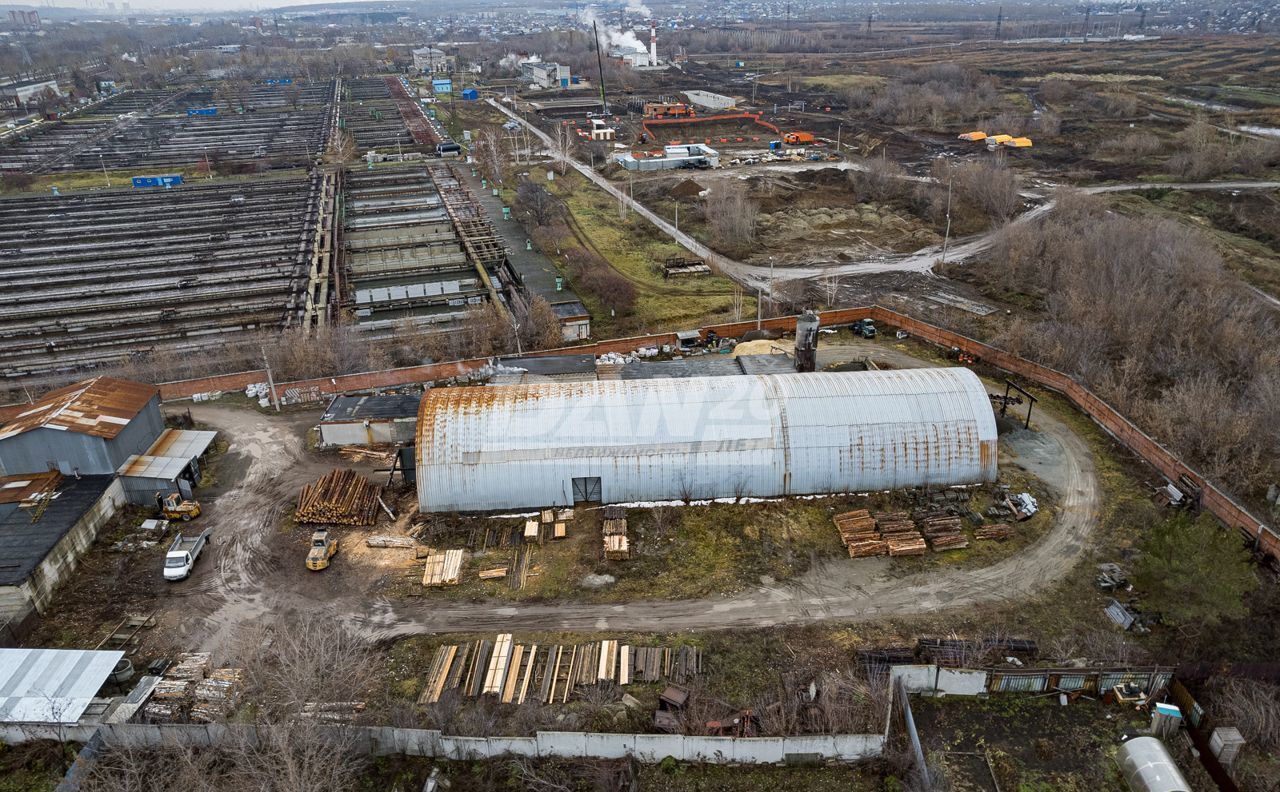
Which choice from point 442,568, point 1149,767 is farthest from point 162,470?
point 1149,767

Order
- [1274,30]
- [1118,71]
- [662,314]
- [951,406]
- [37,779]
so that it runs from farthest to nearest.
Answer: [1274,30] → [1118,71] → [662,314] → [951,406] → [37,779]

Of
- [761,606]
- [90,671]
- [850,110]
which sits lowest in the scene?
[761,606]

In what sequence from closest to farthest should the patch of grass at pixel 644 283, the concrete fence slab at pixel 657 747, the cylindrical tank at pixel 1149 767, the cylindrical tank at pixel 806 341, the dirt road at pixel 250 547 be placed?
the cylindrical tank at pixel 1149 767
the concrete fence slab at pixel 657 747
the dirt road at pixel 250 547
the cylindrical tank at pixel 806 341
the patch of grass at pixel 644 283

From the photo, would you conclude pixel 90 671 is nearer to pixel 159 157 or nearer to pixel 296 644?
pixel 296 644

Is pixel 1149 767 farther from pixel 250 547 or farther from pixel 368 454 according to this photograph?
pixel 368 454

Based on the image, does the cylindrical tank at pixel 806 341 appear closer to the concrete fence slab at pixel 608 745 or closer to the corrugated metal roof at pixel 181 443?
the concrete fence slab at pixel 608 745

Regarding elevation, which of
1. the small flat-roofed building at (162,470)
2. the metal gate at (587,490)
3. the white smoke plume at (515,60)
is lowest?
the metal gate at (587,490)

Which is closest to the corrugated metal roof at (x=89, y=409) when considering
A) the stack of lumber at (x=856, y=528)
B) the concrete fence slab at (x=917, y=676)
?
the stack of lumber at (x=856, y=528)

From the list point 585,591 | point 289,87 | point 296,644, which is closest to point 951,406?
point 585,591
